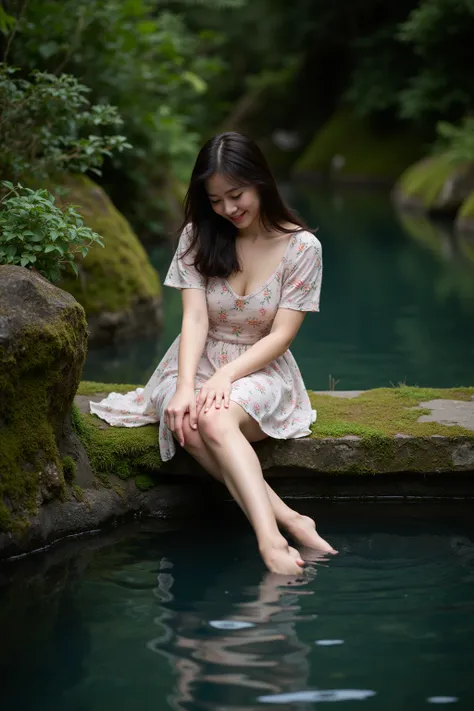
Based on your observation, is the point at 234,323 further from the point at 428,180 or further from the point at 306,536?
the point at 428,180

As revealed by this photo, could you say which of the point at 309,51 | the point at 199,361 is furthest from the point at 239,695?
the point at 309,51

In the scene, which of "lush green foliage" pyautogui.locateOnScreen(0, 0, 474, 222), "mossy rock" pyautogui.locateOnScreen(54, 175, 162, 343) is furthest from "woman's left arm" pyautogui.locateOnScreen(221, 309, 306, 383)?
"mossy rock" pyautogui.locateOnScreen(54, 175, 162, 343)

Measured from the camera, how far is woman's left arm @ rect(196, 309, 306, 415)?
4.18 m

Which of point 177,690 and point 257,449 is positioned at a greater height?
point 257,449

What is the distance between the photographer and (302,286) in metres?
4.53

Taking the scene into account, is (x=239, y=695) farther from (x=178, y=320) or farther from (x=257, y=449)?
(x=178, y=320)

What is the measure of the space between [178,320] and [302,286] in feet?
18.6

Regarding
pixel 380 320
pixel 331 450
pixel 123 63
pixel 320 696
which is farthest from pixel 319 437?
pixel 123 63

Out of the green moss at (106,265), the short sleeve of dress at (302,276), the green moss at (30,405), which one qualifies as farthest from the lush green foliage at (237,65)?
the green moss at (30,405)

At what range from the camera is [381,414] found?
16.1ft

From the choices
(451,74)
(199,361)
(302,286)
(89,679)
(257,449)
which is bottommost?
(89,679)

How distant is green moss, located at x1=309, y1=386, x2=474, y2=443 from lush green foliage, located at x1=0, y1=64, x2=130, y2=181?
7.31 ft

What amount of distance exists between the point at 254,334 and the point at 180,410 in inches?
26.8

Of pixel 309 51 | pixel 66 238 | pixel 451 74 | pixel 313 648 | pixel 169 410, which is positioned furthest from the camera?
pixel 309 51
